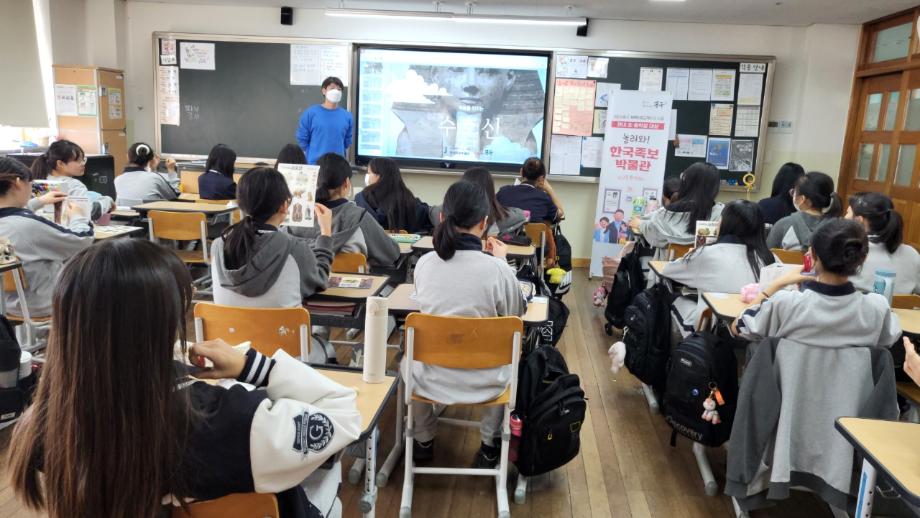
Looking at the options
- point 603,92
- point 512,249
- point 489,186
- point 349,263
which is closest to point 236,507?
point 349,263

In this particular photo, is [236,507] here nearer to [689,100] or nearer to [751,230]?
[751,230]

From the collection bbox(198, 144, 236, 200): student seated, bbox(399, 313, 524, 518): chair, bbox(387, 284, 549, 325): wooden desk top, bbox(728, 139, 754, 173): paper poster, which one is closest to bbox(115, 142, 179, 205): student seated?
bbox(198, 144, 236, 200): student seated

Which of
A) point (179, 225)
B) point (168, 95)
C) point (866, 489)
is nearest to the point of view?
point (866, 489)

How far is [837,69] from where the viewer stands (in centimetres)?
610

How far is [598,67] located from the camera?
6266 mm

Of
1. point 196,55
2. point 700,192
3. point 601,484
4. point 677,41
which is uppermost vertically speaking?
point 677,41

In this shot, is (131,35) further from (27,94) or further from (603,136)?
(603,136)

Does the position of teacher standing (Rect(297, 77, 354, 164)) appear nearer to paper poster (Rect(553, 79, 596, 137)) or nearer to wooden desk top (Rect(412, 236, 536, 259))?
paper poster (Rect(553, 79, 596, 137))

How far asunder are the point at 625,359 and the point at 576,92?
379 cm

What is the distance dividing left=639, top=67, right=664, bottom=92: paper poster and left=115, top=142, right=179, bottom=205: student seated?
14.8 ft

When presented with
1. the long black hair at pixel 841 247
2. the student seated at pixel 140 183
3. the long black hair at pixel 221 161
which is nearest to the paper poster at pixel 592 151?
the long black hair at pixel 221 161

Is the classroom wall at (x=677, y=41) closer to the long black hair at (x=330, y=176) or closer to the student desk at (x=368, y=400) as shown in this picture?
the long black hair at (x=330, y=176)

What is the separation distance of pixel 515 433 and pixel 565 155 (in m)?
4.55

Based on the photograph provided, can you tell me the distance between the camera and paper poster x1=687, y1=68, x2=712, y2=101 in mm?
6191
